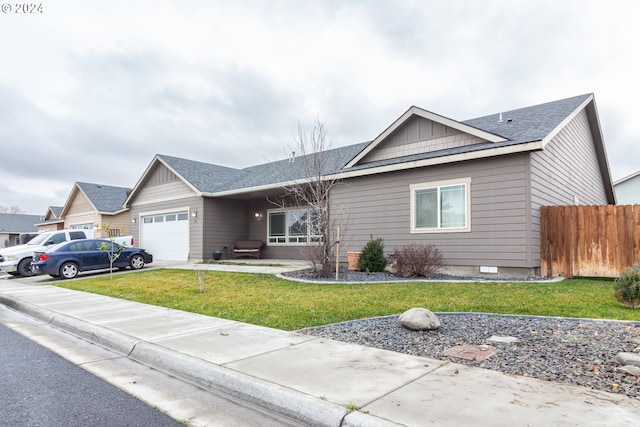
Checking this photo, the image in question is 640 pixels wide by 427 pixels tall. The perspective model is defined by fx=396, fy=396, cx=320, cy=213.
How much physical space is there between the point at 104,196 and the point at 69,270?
14.7 m

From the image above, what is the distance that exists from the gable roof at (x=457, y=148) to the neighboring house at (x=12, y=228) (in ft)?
113

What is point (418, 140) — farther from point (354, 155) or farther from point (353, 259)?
point (354, 155)

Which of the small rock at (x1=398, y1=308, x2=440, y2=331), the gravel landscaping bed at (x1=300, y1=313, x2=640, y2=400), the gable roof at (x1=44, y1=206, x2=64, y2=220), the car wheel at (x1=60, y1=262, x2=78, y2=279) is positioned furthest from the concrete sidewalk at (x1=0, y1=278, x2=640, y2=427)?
the gable roof at (x1=44, y1=206, x2=64, y2=220)

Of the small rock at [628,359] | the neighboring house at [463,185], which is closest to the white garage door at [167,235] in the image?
the neighboring house at [463,185]


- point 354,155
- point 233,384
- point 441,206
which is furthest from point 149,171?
point 233,384

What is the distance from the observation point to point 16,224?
45188 millimetres

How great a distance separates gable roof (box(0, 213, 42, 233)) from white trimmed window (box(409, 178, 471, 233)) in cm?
4755

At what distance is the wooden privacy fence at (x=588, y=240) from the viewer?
32.7ft

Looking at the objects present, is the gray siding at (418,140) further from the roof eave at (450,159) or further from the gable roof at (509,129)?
the roof eave at (450,159)

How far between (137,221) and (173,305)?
1684cm

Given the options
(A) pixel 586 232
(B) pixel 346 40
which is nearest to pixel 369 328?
(A) pixel 586 232

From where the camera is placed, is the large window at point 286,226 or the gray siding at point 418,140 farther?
the large window at point 286,226

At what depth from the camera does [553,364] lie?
382 centimetres

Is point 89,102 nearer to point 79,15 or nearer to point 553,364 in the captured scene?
point 79,15
